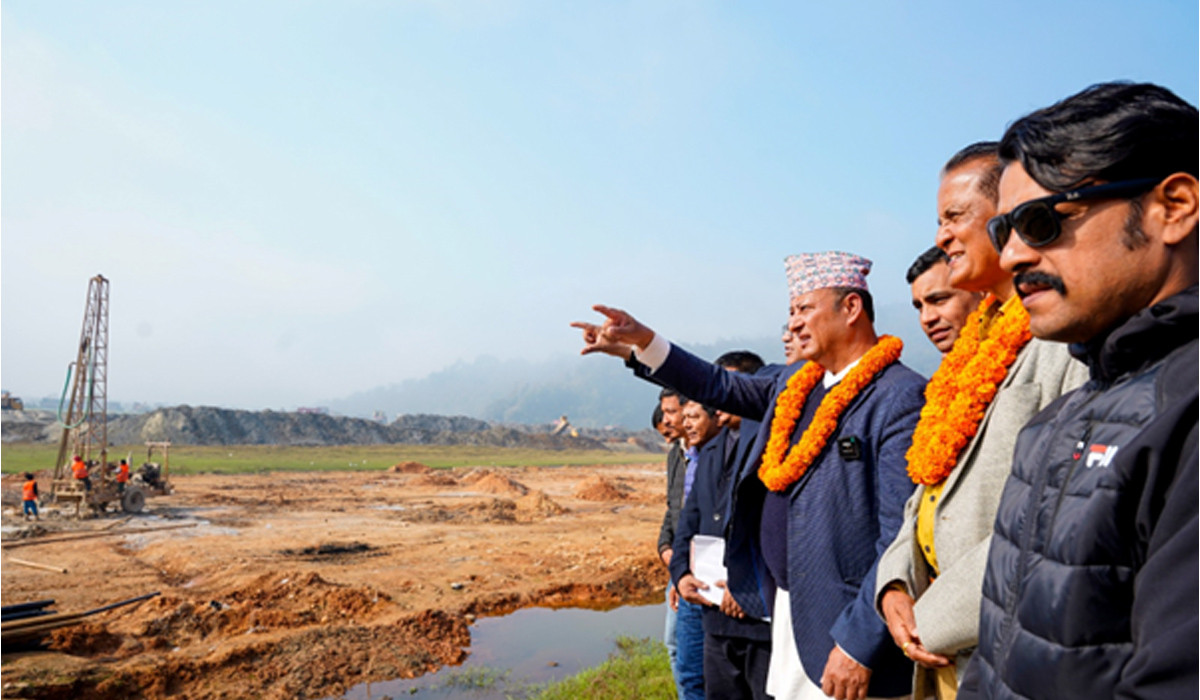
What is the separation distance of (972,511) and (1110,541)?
2.24ft

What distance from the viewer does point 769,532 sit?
116 inches

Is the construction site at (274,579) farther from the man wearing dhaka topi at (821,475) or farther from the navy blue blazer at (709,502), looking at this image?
the man wearing dhaka topi at (821,475)

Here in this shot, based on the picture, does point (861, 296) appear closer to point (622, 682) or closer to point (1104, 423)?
point (1104, 423)

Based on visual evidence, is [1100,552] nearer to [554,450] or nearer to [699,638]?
[699,638]

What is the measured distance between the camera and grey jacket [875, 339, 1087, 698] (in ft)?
5.33

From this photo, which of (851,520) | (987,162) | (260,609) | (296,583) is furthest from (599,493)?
(987,162)

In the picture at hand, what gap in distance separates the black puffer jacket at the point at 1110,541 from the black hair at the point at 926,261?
178cm

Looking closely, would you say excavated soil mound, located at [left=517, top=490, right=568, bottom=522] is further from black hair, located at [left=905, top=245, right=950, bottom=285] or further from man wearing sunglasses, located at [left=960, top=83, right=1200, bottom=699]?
man wearing sunglasses, located at [left=960, top=83, right=1200, bottom=699]

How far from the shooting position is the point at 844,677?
7.22 feet

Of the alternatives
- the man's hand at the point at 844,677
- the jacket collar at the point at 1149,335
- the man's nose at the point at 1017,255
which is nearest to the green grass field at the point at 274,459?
the man's hand at the point at 844,677

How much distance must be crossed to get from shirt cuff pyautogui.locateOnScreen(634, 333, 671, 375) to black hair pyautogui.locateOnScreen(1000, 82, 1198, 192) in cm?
207

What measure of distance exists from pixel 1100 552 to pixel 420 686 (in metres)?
7.01

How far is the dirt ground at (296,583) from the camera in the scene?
709 centimetres

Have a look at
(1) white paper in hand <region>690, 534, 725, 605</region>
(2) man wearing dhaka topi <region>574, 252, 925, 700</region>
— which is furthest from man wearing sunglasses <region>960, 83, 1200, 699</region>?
(1) white paper in hand <region>690, 534, 725, 605</region>
